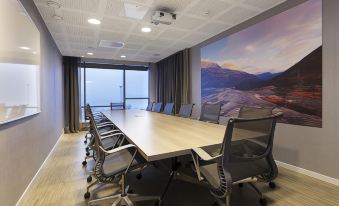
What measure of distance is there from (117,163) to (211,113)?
1.85 meters

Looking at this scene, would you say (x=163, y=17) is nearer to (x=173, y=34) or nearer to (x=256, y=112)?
(x=173, y=34)

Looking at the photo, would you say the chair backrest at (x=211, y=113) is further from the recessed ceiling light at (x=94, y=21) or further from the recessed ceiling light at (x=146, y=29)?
the recessed ceiling light at (x=94, y=21)

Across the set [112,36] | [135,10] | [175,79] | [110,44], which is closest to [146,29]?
[135,10]

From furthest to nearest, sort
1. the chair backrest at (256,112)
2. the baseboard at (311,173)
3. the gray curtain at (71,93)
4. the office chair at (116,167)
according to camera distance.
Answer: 1. the gray curtain at (71,93)
2. the baseboard at (311,173)
3. the chair backrest at (256,112)
4. the office chair at (116,167)

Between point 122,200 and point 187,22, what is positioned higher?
point 187,22

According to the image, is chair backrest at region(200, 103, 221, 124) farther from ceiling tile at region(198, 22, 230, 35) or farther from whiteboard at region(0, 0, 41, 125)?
whiteboard at region(0, 0, 41, 125)

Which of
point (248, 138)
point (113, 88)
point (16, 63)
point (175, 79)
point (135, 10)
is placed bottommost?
point (248, 138)

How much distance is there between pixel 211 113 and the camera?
123 inches

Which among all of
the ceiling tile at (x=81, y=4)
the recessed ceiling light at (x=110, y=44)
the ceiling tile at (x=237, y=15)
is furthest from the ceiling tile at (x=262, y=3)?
the recessed ceiling light at (x=110, y=44)

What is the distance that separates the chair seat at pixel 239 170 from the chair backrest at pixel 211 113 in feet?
4.37

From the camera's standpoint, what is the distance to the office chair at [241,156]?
1.31m

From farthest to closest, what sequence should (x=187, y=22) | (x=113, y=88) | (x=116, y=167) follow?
(x=113, y=88), (x=187, y=22), (x=116, y=167)

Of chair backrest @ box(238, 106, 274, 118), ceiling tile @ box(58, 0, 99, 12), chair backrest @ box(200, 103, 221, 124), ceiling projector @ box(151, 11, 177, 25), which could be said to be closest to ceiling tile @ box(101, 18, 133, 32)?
ceiling tile @ box(58, 0, 99, 12)

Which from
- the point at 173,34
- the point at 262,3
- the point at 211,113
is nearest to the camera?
the point at 262,3
